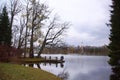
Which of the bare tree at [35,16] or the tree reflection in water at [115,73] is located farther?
the bare tree at [35,16]

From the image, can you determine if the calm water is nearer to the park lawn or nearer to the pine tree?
the park lawn

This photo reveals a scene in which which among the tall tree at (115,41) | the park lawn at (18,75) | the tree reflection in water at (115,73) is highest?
the tall tree at (115,41)

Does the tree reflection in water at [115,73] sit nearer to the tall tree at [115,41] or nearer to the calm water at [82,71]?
the tall tree at [115,41]

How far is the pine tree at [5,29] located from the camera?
41.2 meters

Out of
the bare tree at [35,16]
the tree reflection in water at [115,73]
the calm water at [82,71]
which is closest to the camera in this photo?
the tree reflection in water at [115,73]

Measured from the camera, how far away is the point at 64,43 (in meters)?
55.6

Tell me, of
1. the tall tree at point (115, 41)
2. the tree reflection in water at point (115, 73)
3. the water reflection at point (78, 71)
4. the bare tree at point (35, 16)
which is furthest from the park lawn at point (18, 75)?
the bare tree at point (35, 16)

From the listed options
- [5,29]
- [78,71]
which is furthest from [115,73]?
[5,29]

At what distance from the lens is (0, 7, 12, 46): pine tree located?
41222mm

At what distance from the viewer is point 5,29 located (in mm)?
43125

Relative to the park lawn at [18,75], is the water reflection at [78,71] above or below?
below

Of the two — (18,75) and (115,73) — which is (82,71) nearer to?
(115,73)

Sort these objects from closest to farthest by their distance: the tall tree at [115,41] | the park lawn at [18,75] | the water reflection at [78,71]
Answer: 1. the park lawn at [18,75]
2. the water reflection at [78,71]
3. the tall tree at [115,41]

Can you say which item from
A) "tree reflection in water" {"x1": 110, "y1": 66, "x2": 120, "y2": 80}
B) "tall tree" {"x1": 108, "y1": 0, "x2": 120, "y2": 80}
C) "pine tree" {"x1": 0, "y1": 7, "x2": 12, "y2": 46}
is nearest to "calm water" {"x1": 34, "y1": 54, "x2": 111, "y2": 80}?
"tree reflection in water" {"x1": 110, "y1": 66, "x2": 120, "y2": 80}
